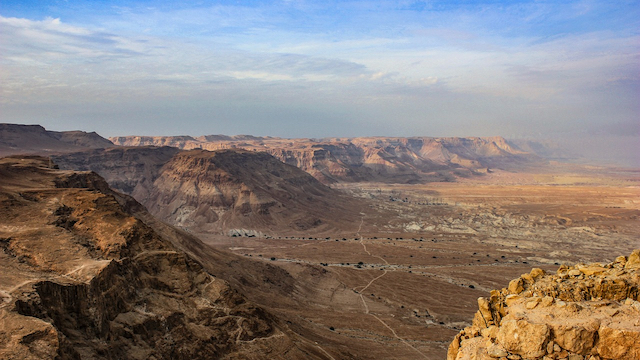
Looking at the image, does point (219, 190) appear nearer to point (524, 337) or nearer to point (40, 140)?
point (40, 140)

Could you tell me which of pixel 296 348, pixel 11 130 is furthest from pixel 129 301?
pixel 11 130

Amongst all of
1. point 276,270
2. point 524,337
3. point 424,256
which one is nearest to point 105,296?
point 524,337

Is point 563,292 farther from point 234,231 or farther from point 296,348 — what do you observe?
point 234,231

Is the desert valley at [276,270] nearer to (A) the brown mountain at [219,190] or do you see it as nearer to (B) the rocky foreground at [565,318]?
(B) the rocky foreground at [565,318]

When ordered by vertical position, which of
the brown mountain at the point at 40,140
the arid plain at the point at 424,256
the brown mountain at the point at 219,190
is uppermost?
the brown mountain at the point at 40,140

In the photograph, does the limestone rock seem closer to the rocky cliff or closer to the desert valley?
the desert valley

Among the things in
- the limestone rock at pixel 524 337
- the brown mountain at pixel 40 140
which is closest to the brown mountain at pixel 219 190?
the brown mountain at pixel 40 140

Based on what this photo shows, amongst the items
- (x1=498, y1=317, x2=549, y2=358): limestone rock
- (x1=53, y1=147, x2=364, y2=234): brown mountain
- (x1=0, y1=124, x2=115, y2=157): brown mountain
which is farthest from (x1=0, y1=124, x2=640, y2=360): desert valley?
(x1=0, y1=124, x2=115, y2=157): brown mountain
